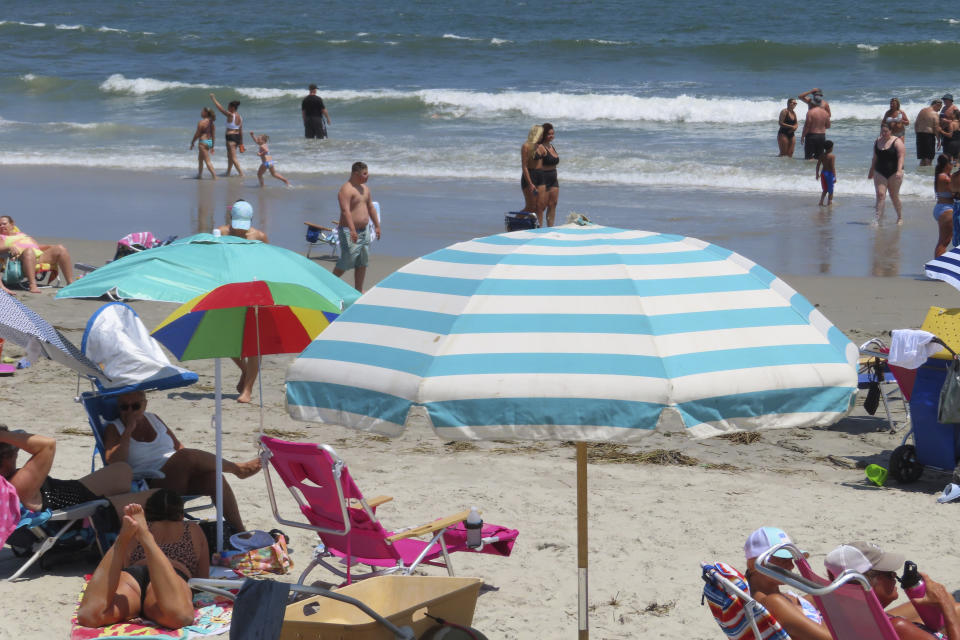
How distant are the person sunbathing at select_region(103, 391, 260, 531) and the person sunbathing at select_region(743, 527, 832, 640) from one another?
2.54 meters

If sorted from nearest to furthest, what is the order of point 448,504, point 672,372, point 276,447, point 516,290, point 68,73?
point 672,372, point 516,290, point 276,447, point 448,504, point 68,73

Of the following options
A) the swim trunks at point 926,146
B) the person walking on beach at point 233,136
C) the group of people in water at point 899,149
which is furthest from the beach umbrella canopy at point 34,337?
the swim trunks at point 926,146

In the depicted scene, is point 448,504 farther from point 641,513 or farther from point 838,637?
point 838,637

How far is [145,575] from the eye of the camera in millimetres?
4922

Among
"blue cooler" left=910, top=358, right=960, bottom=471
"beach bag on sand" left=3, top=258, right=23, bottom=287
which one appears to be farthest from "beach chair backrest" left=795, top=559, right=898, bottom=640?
"beach bag on sand" left=3, top=258, right=23, bottom=287

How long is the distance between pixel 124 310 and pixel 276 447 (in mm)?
1721

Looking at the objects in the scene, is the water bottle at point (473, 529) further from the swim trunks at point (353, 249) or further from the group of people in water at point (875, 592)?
the swim trunks at point (353, 249)

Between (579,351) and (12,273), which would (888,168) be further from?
(579,351)

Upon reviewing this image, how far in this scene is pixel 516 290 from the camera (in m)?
3.90

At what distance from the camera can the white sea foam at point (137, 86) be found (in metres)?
33.4

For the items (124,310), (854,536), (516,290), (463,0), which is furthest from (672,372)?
(463,0)

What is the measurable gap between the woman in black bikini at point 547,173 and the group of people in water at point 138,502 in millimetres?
9162

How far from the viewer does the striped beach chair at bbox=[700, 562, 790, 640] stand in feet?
13.5

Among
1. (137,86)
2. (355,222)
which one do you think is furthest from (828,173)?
(137,86)
